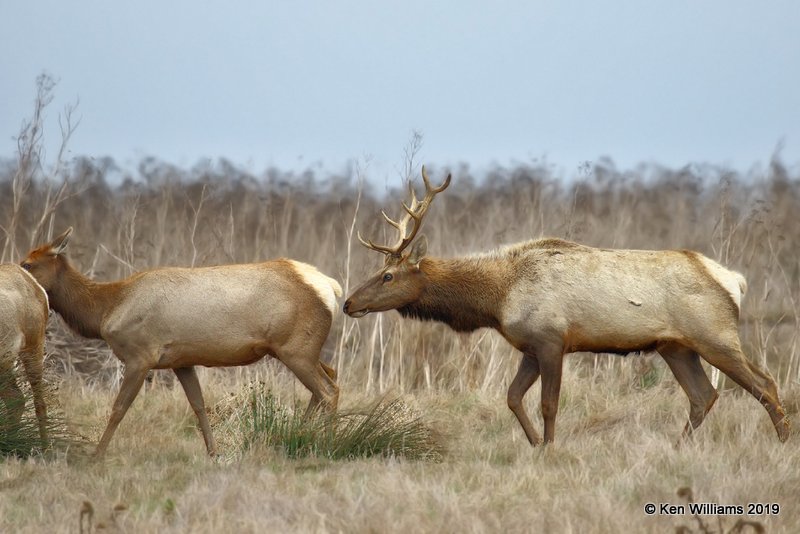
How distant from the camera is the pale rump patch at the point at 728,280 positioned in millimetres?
8094

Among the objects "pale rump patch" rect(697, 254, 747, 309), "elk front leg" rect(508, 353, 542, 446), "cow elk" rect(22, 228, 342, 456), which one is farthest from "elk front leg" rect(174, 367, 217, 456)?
"pale rump patch" rect(697, 254, 747, 309)

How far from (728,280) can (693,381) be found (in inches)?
35.6

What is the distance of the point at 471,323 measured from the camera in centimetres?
870

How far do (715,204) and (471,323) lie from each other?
13.0 metres

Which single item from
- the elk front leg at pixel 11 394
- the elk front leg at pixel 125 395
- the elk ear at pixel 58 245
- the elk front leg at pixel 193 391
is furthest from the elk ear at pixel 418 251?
the elk front leg at pixel 11 394

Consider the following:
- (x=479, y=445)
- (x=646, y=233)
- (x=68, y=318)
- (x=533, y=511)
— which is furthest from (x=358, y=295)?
(x=646, y=233)

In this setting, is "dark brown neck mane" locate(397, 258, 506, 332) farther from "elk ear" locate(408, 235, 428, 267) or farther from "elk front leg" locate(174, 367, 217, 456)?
"elk front leg" locate(174, 367, 217, 456)

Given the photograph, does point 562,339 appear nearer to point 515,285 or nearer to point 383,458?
point 515,285

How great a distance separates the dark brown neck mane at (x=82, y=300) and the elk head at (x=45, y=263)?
0.05 metres

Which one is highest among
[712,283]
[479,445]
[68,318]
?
[712,283]

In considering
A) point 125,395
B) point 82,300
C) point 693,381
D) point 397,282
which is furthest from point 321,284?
point 693,381

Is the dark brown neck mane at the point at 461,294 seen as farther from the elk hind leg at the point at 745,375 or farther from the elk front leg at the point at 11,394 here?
the elk front leg at the point at 11,394

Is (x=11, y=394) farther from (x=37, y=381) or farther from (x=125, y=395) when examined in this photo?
(x=125, y=395)

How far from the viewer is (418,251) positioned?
877 cm
